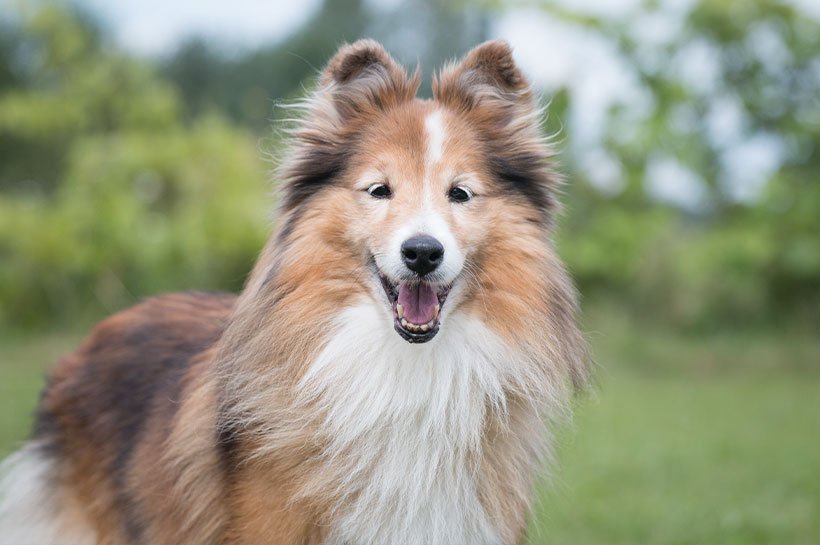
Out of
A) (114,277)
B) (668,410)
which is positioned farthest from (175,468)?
(114,277)

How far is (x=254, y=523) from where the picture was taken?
3.19 m

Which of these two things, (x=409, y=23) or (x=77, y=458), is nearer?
(x=77, y=458)

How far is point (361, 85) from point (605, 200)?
9.50 meters

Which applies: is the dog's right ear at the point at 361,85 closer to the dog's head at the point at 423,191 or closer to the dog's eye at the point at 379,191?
the dog's head at the point at 423,191

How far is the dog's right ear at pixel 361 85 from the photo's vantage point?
3.67 m

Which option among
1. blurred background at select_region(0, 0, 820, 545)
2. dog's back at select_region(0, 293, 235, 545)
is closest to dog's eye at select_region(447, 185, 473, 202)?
dog's back at select_region(0, 293, 235, 545)

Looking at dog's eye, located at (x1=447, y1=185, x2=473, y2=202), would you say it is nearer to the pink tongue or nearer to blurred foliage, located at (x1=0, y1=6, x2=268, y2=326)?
the pink tongue

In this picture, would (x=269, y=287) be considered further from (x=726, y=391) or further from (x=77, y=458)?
(x=726, y=391)

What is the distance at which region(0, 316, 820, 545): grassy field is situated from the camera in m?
5.67

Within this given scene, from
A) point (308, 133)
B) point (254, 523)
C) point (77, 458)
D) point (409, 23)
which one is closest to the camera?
point (254, 523)

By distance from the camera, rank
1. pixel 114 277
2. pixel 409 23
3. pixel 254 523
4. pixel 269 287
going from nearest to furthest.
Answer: pixel 254 523 → pixel 269 287 → pixel 114 277 → pixel 409 23

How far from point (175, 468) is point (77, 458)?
0.72m

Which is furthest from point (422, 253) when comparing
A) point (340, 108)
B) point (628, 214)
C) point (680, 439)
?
point (628, 214)

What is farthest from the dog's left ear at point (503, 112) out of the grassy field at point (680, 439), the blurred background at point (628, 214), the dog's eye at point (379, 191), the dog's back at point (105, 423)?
the blurred background at point (628, 214)
